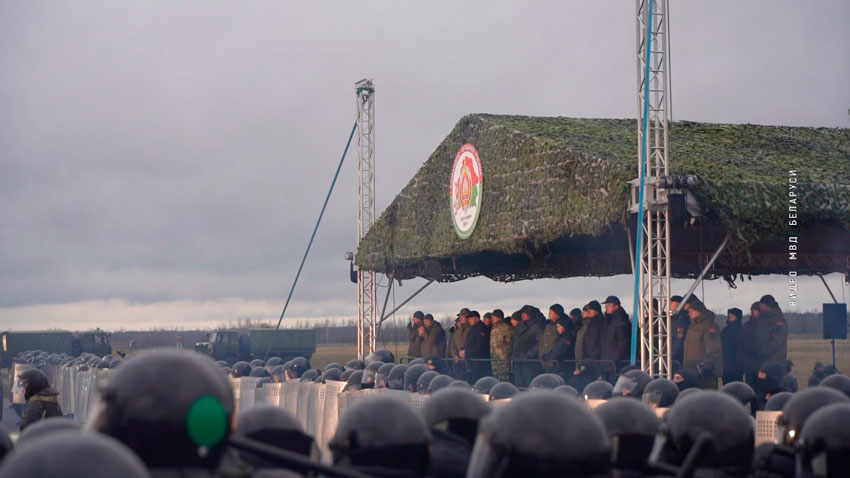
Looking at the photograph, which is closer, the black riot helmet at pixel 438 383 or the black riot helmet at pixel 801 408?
the black riot helmet at pixel 801 408

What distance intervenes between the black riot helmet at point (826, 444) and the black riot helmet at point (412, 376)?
7571 mm

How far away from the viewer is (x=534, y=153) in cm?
1933

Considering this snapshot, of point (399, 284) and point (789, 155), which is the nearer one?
point (789, 155)

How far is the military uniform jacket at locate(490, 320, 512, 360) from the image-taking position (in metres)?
21.6

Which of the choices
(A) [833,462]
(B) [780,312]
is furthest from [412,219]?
(A) [833,462]

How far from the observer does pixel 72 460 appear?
12.9 ft

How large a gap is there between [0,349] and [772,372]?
162 ft

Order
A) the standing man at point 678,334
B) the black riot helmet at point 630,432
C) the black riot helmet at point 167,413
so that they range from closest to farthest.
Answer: the black riot helmet at point 167,413 → the black riot helmet at point 630,432 → the standing man at point 678,334

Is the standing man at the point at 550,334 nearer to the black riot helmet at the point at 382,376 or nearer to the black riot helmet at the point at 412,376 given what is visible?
the black riot helmet at the point at 382,376

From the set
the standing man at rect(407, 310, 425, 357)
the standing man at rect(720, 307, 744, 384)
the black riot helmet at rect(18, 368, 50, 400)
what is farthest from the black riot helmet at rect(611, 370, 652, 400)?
the standing man at rect(407, 310, 425, 357)

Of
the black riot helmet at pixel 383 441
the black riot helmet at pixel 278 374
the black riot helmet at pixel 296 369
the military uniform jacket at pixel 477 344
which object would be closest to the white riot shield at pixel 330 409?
the black riot helmet at pixel 278 374

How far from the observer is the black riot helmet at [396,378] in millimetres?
14852

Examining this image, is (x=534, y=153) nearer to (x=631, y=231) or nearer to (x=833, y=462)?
(x=631, y=231)

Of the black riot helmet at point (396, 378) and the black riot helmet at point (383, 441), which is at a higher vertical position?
the black riot helmet at point (383, 441)
